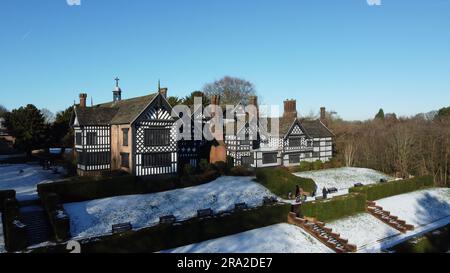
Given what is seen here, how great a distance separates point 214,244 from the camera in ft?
67.8

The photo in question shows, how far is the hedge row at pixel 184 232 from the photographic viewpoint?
1733 cm

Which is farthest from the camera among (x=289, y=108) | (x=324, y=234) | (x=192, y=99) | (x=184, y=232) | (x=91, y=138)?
(x=192, y=99)

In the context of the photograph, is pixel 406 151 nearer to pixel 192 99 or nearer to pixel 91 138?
pixel 192 99

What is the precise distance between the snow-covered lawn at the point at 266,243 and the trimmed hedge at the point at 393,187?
473 inches

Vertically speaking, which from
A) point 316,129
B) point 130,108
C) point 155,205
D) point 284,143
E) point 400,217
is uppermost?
point 130,108

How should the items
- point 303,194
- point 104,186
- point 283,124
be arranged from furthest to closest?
point 283,124
point 303,194
point 104,186

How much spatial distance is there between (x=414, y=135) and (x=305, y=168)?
1848 centimetres

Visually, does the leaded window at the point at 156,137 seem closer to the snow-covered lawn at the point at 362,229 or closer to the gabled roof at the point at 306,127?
the snow-covered lawn at the point at 362,229

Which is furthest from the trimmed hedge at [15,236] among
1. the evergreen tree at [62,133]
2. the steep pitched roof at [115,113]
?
the evergreen tree at [62,133]

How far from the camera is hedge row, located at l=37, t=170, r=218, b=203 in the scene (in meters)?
25.4

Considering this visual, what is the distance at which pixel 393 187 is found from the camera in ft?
121

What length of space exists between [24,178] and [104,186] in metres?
12.3

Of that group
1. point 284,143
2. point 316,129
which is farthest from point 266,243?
point 316,129

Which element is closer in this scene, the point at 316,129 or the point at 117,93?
the point at 117,93
